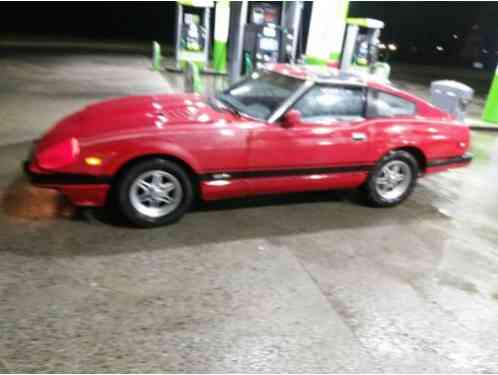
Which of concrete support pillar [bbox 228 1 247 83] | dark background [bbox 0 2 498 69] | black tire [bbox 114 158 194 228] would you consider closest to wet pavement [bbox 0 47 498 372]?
black tire [bbox 114 158 194 228]

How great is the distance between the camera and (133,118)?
14.5 feet

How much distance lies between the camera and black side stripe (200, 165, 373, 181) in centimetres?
452

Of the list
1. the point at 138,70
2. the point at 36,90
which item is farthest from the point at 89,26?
the point at 36,90

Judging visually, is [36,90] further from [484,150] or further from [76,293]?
[484,150]

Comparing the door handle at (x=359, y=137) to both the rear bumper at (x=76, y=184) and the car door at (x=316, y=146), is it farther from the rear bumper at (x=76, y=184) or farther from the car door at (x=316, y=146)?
the rear bumper at (x=76, y=184)

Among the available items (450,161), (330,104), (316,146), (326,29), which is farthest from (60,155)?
(326,29)

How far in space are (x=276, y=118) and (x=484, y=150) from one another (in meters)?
6.01

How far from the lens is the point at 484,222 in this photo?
5.46 m

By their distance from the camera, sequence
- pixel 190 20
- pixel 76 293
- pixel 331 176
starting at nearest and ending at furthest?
pixel 76 293 < pixel 331 176 < pixel 190 20

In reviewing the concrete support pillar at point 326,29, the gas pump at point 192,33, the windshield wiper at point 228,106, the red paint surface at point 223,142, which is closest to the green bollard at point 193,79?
the red paint surface at point 223,142

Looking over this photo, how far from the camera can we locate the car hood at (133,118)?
422cm

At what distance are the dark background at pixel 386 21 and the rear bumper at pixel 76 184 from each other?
2115 centimetres

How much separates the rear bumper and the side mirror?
1.75 metres

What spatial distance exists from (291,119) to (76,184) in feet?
6.74
